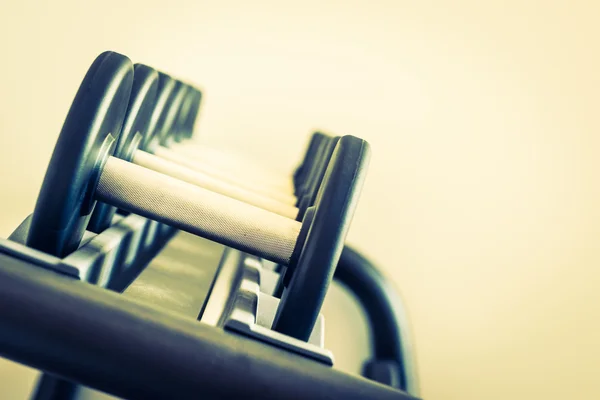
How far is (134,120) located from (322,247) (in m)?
0.29

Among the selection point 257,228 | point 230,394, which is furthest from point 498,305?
point 230,394

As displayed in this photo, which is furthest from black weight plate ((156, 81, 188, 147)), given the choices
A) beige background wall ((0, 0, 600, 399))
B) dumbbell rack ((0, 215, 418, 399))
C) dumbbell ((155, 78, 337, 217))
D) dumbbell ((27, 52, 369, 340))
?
beige background wall ((0, 0, 600, 399))

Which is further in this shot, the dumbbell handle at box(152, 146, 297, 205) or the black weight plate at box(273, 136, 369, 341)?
the dumbbell handle at box(152, 146, 297, 205)

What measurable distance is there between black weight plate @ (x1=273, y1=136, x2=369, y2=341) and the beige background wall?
4.05ft

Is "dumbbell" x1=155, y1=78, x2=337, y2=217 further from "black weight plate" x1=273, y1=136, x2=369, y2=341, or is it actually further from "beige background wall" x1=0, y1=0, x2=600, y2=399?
"beige background wall" x1=0, y1=0, x2=600, y2=399

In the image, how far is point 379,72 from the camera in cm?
173

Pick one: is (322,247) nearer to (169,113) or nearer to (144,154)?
(144,154)

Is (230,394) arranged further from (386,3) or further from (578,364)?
(578,364)

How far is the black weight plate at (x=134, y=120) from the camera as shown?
0.61 meters

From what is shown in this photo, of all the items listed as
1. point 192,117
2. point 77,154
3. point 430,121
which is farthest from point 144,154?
point 430,121

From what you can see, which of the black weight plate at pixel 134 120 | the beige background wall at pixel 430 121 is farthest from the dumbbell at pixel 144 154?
the beige background wall at pixel 430 121

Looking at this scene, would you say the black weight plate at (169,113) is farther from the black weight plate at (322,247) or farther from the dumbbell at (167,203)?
the black weight plate at (322,247)

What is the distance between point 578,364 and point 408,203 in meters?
0.83

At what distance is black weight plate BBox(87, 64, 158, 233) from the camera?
609 millimetres
